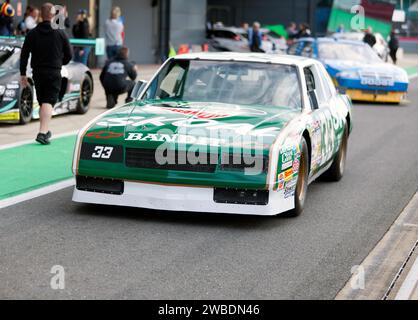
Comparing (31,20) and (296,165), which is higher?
(296,165)

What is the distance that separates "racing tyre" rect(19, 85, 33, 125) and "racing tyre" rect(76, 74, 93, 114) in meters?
2.03

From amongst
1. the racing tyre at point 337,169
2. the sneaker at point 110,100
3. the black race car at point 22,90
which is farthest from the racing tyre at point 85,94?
the racing tyre at point 337,169

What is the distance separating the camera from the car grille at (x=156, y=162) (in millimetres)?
7402

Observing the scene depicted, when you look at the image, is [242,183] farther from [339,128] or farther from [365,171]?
[365,171]

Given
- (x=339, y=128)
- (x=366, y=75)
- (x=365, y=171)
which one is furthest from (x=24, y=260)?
(x=366, y=75)

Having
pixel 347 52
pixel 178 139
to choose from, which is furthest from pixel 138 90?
pixel 347 52

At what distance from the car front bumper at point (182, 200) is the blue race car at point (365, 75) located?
1296cm

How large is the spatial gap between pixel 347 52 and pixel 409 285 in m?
15.9

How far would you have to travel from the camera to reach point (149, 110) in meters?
8.39

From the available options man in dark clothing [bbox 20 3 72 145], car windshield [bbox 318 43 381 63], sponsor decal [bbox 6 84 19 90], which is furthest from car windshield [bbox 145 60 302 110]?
car windshield [bbox 318 43 381 63]

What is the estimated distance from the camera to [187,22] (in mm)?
36750

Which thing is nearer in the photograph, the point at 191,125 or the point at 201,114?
the point at 191,125

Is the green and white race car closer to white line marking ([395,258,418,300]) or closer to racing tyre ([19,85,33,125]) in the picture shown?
white line marking ([395,258,418,300])

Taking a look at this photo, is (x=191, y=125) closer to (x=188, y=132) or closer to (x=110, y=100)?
(x=188, y=132)
